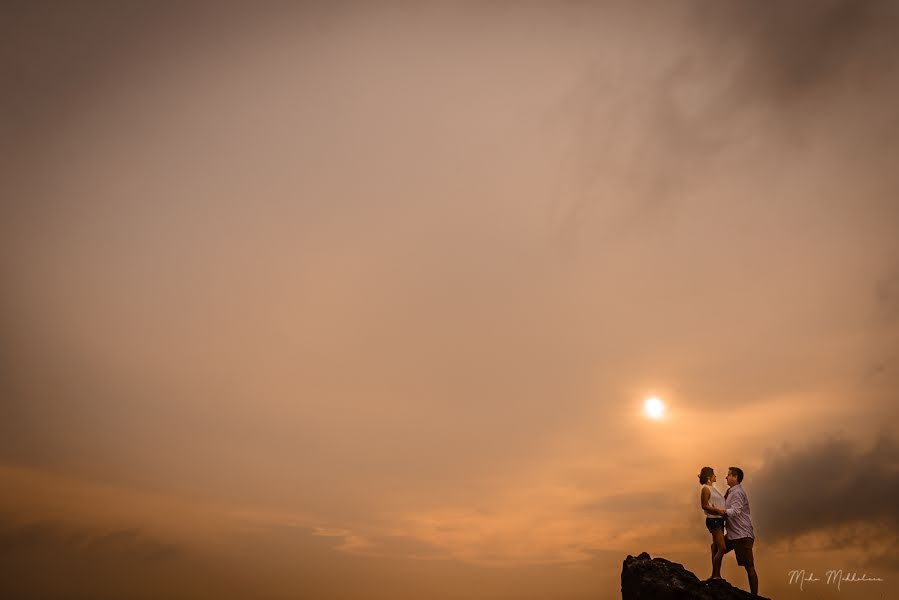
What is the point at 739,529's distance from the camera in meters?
18.2

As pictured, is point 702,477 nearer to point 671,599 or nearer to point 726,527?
point 726,527

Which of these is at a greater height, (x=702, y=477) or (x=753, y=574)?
(x=702, y=477)

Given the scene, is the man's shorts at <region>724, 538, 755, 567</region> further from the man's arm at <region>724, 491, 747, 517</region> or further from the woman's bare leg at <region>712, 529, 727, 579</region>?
the man's arm at <region>724, 491, 747, 517</region>

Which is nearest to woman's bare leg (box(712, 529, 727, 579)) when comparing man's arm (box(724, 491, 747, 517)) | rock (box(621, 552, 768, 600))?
man's arm (box(724, 491, 747, 517))

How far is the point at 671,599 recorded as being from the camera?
15.8 metres

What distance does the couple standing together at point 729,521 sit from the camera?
1809 cm

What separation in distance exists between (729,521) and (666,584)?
3630 millimetres

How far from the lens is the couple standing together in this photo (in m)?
18.1

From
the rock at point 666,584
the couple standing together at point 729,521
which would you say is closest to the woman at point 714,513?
the couple standing together at point 729,521

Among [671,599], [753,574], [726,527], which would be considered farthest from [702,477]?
[671,599]

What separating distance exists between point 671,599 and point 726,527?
3903 mm

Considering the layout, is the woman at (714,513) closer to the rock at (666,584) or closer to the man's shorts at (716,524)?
the man's shorts at (716,524)

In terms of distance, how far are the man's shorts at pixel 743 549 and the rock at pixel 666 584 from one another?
192 cm

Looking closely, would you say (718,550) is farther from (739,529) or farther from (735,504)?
(735,504)
